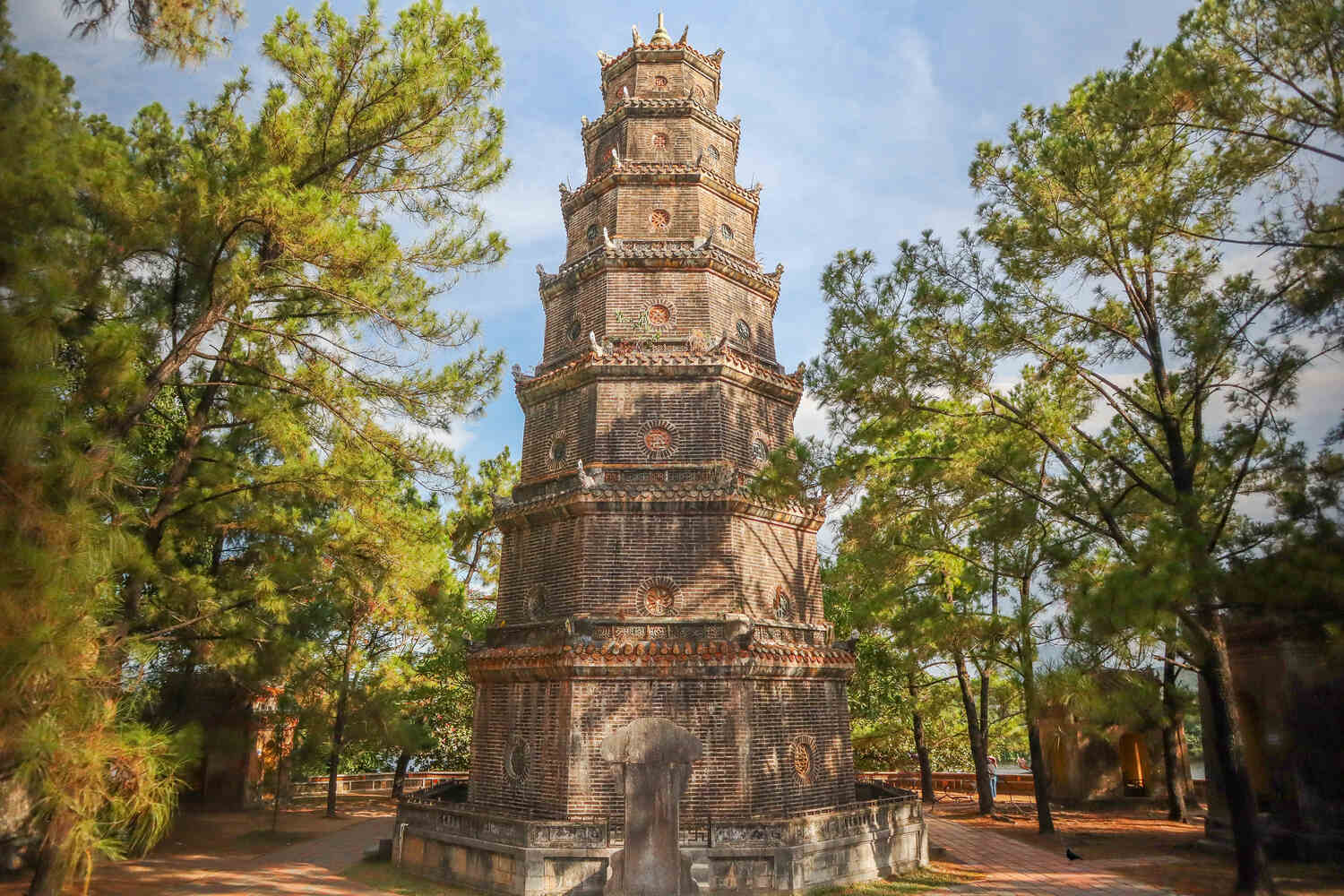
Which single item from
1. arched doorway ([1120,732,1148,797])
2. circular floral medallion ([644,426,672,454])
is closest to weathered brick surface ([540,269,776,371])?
circular floral medallion ([644,426,672,454])

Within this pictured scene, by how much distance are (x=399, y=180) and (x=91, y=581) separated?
26.3 feet

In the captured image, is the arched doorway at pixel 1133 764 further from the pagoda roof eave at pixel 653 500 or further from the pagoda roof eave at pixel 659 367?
the pagoda roof eave at pixel 659 367

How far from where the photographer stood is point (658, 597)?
14.5 metres

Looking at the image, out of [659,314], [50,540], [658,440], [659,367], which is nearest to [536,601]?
[658,440]

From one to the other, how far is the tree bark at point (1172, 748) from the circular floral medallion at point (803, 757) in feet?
37.5

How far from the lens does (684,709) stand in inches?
537

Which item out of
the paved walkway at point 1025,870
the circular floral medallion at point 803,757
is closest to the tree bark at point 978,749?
the paved walkway at point 1025,870

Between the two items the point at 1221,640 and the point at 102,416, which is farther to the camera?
the point at 1221,640

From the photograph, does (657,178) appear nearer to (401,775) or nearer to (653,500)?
(653,500)

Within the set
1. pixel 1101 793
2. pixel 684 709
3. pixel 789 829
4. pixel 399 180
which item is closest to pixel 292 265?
pixel 399 180

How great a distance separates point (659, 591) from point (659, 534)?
3.38 feet

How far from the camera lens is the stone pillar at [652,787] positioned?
34.7ft

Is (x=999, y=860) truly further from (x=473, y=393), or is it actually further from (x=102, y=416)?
(x=102, y=416)

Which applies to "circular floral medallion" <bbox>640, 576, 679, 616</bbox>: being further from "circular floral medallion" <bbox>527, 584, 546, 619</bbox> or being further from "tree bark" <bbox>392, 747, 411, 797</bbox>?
"tree bark" <bbox>392, 747, 411, 797</bbox>
